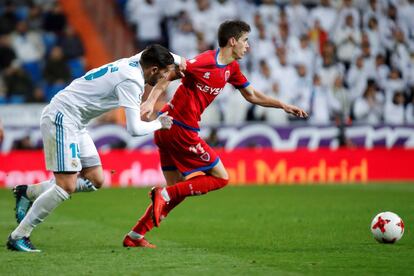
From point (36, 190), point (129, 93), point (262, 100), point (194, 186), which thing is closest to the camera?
point (129, 93)

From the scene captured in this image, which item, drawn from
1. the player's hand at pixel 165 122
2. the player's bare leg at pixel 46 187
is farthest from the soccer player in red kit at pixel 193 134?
the player's bare leg at pixel 46 187

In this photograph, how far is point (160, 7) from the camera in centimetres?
2105

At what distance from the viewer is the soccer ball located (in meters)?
8.80

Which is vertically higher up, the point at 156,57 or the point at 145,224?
the point at 156,57

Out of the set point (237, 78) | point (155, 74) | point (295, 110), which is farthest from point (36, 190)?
point (295, 110)

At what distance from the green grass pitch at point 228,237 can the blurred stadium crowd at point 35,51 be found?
448 centimetres

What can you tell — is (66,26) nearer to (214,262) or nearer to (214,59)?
(214,59)

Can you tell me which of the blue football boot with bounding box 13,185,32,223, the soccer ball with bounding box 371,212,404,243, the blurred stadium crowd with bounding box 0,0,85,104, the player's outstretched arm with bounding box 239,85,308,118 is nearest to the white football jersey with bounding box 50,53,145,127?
the blue football boot with bounding box 13,185,32,223

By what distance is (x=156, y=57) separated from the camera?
8.04 m

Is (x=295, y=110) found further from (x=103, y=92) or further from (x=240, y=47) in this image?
(x=103, y=92)

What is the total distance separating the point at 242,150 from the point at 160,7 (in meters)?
4.54

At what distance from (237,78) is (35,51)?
1227cm

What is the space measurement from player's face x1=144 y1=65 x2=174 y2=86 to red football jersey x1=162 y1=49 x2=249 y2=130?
1.95 feet

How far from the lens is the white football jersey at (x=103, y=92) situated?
315 inches
